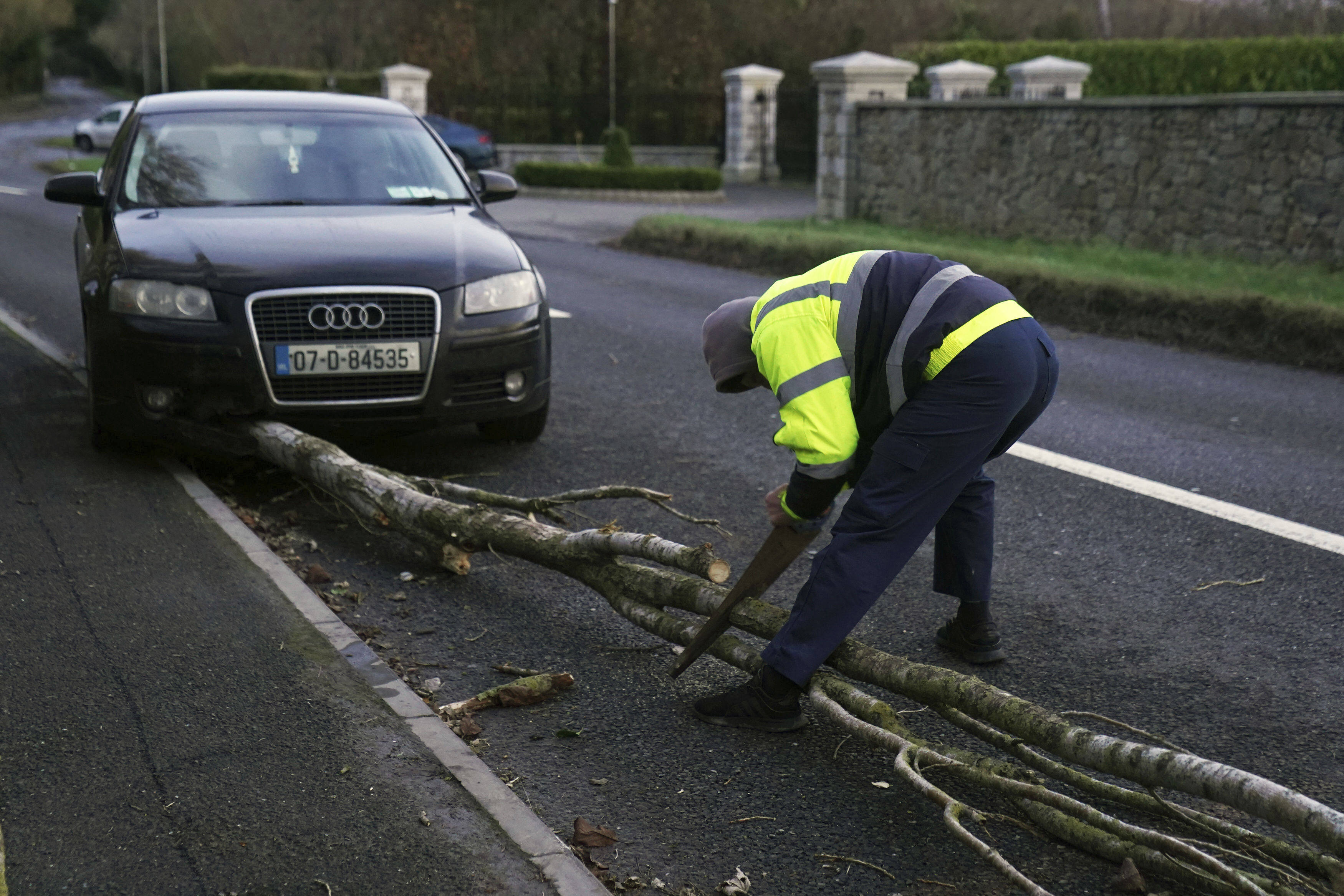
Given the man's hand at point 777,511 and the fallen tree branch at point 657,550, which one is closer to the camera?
the man's hand at point 777,511

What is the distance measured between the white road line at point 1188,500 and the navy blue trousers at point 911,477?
2434 millimetres

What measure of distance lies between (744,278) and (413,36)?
29.3 metres

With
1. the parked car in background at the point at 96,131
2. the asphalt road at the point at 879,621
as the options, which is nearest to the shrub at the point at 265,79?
the parked car in background at the point at 96,131

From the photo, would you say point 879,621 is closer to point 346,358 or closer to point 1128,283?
point 346,358

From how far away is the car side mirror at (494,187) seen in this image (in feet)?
24.6

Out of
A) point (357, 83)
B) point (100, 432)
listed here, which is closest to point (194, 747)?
point (100, 432)

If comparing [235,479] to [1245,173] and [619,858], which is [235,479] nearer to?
[619,858]

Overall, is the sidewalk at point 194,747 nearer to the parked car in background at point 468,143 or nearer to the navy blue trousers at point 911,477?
the navy blue trousers at point 911,477

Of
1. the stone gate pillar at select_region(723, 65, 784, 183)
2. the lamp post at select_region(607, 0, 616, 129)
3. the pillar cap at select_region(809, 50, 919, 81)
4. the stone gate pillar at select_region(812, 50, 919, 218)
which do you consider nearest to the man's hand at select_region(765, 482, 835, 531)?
the pillar cap at select_region(809, 50, 919, 81)

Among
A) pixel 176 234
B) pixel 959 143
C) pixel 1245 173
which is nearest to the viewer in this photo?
pixel 176 234

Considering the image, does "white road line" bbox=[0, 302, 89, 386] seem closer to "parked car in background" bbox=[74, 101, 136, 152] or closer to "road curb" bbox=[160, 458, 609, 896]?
"road curb" bbox=[160, 458, 609, 896]

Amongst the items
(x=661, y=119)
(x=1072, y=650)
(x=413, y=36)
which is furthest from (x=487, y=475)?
(x=413, y=36)

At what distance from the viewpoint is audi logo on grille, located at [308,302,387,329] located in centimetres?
568

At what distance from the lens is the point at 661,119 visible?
36.2 metres
